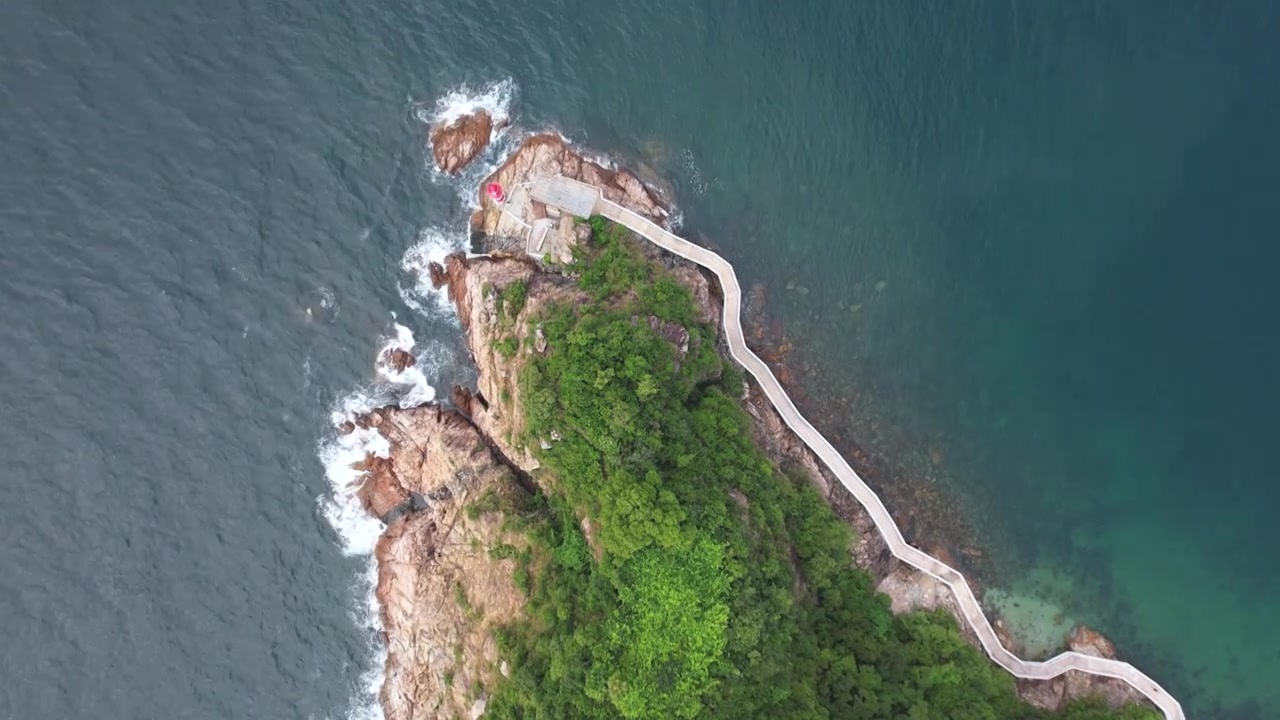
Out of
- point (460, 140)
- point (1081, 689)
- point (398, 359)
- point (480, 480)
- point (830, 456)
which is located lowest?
point (1081, 689)

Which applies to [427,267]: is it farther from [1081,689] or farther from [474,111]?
[1081,689]

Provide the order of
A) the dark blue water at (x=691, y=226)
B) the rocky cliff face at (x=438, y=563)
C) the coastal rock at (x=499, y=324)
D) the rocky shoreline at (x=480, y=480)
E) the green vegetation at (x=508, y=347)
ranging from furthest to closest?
the dark blue water at (x=691, y=226), the coastal rock at (x=499, y=324), the green vegetation at (x=508, y=347), the rocky shoreline at (x=480, y=480), the rocky cliff face at (x=438, y=563)

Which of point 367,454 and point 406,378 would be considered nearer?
point 367,454

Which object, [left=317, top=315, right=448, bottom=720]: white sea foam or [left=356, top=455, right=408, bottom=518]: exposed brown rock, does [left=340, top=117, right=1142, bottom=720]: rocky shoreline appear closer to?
[left=356, top=455, right=408, bottom=518]: exposed brown rock

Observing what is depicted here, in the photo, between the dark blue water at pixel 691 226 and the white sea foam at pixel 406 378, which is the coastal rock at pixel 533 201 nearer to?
the dark blue water at pixel 691 226

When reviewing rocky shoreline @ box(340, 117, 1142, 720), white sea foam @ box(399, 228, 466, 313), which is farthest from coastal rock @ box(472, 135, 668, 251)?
white sea foam @ box(399, 228, 466, 313)

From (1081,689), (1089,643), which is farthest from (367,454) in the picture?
(1089,643)

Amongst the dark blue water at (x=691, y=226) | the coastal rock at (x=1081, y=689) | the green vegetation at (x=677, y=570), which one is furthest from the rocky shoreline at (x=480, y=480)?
the dark blue water at (x=691, y=226)
